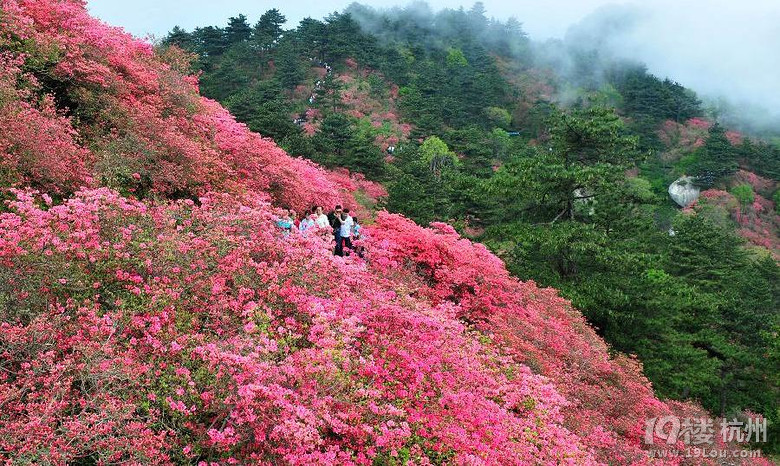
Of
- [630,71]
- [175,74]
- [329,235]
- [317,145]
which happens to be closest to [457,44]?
[630,71]

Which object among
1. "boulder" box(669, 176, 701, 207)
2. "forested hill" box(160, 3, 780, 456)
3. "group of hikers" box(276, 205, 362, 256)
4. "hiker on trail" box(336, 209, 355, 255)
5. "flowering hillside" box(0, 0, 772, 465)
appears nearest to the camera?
"flowering hillside" box(0, 0, 772, 465)

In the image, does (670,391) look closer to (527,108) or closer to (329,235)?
(329,235)

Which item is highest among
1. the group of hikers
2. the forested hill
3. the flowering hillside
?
the forested hill

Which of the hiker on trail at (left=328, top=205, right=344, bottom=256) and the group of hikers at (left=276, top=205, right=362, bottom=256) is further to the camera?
the hiker on trail at (left=328, top=205, right=344, bottom=256)

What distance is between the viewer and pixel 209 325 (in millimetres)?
6777

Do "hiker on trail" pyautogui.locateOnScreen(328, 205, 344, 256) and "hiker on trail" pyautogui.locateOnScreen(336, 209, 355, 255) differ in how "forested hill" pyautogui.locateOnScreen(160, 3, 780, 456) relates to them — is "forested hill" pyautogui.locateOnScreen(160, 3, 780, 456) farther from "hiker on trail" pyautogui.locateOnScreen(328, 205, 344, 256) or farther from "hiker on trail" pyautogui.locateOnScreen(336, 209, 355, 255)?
"hiker on trail" pyautogui.locateOnScreen(336, 209, 355, 255)

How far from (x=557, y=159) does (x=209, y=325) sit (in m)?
17.0

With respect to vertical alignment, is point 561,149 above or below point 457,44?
below

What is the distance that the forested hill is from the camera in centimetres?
2022

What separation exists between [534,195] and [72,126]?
15313 mm

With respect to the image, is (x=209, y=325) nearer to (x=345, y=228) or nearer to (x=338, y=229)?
(x=345, y=228)

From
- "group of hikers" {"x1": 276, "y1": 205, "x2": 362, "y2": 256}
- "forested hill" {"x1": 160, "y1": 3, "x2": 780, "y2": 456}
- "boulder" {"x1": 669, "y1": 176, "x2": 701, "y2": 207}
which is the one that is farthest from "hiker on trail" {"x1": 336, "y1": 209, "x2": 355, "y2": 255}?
"boulder" {"x1": 669, "y1": 176, "x2": 701, "y2": 207}

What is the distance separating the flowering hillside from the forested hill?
18.3ft

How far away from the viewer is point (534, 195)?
66.2 feet
